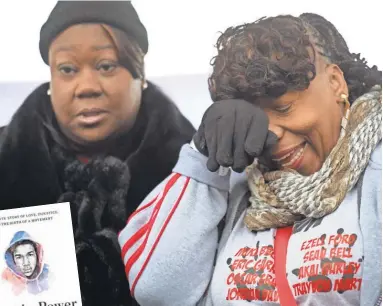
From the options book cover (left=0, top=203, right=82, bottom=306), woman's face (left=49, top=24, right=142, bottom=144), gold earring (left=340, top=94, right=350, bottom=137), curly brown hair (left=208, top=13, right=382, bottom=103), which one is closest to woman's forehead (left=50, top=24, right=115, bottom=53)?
woman's face (left=49, top=24, right=142, bottom=144)

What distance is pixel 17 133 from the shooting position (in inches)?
47.0

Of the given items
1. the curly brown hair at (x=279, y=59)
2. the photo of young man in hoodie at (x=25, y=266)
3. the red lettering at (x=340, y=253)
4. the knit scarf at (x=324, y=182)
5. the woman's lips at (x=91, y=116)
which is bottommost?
the red lettering at (x=340, y=253)

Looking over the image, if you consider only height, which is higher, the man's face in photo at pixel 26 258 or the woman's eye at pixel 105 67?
the woman's eye at pixel 105 67

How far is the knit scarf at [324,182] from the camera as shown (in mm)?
1076

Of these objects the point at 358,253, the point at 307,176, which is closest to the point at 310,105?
the point at 307,176

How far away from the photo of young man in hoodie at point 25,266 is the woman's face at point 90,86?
9.0 inches

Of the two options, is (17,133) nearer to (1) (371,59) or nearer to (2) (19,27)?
(2) (19,27)

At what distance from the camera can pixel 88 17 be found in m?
1.18

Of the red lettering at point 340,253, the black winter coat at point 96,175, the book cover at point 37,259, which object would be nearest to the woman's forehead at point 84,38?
the black winter coat at point 96,175

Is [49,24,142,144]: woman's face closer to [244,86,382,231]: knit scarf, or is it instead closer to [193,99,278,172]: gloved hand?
[193,99,278,172]: gloved hand

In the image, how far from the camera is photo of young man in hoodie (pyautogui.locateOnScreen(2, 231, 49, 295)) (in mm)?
1169

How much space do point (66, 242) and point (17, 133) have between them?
0.80 ft

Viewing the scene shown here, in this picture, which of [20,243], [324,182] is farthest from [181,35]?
[20,243]

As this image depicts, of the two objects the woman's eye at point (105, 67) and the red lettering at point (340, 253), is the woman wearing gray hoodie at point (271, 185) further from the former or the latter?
the woman's eye at point (105, 67)
